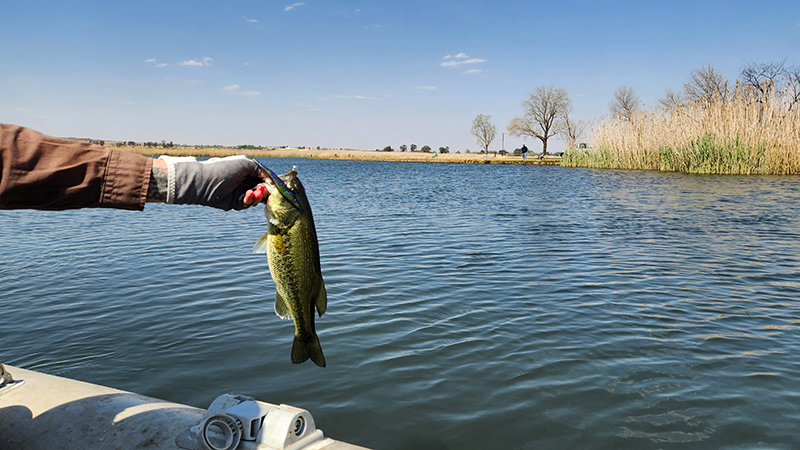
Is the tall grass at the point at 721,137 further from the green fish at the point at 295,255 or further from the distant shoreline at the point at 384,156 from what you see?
the green fish at the point at 295,255

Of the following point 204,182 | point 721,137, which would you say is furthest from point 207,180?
point 721,137

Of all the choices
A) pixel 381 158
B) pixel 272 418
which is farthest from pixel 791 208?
pixel 381 158

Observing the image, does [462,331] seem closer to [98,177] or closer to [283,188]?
[283,188]

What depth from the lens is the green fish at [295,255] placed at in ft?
7.89

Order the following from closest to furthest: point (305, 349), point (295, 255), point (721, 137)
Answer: point (295, 255) → point (305, 349) → point (721, 137)

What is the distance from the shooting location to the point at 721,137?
105 feet

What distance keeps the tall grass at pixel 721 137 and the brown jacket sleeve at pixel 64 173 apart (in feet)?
112

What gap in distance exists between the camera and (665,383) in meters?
5.27

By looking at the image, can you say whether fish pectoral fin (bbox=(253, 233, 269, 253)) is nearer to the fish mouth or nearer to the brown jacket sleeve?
the fish mouth

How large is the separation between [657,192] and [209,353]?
23.4m

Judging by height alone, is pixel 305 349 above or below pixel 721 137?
below

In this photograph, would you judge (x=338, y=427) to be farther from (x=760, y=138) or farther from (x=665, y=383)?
(x=760, y=138)

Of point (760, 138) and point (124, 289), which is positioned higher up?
point (760, 138)

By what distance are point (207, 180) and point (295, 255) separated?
535 millimetres
